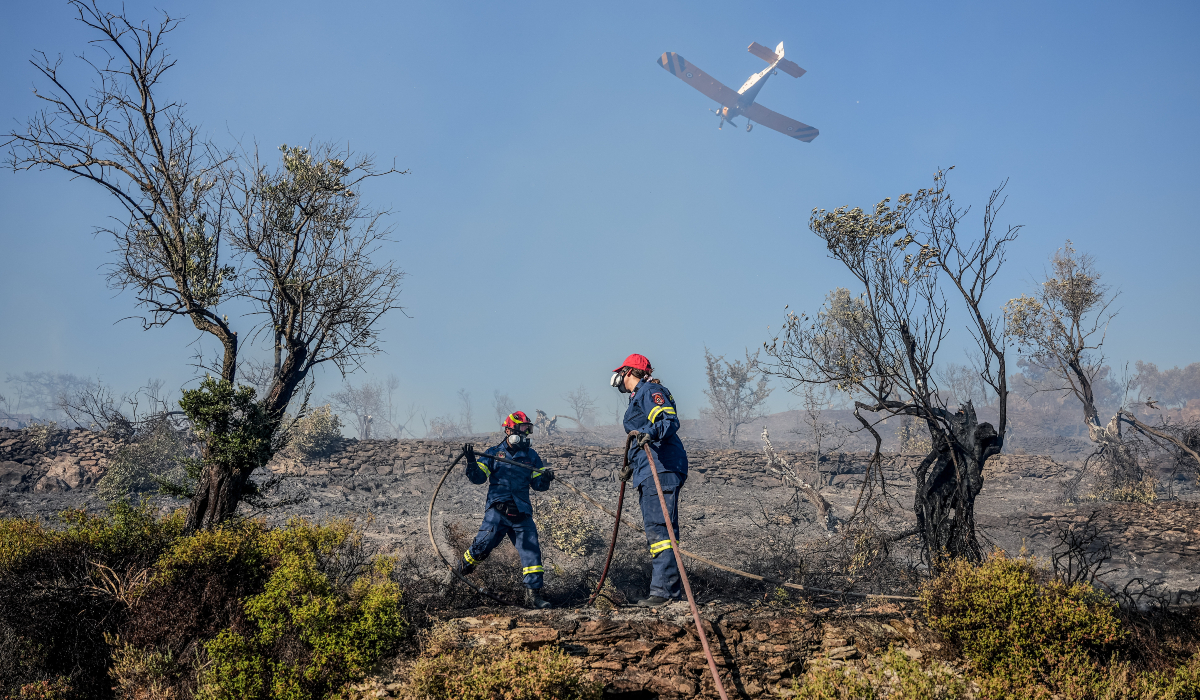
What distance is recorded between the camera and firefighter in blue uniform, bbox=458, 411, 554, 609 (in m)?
6.66

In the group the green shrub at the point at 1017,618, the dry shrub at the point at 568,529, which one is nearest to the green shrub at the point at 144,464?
the dry shrub at the point at 568,529

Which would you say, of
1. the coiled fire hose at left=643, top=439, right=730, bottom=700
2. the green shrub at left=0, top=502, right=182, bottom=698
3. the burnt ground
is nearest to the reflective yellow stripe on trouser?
the coiled fire hose at left=643, top=439, right=730, bottom=700

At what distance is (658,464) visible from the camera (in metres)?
5.92

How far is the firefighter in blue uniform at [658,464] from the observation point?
5.34m

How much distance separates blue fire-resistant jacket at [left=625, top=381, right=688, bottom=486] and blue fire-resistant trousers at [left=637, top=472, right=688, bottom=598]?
0.12 metres

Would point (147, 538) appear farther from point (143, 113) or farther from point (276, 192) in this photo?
point (143, 113)

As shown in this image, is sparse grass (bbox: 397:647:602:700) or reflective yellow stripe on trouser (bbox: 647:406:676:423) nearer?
sparse grass (bbox: 397:647:602:700)

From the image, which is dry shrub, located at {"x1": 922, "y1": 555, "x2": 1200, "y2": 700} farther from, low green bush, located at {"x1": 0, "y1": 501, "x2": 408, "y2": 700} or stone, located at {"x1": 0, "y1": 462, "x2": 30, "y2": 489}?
stone, located at {"x1": 0, "y1": 462, "x2": 30, "y2": 489}

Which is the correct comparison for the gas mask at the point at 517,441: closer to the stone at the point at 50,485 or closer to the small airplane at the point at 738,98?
the stone at the point at 50,485

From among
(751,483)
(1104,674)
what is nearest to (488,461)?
(1104,674)

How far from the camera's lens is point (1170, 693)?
3.18 meters

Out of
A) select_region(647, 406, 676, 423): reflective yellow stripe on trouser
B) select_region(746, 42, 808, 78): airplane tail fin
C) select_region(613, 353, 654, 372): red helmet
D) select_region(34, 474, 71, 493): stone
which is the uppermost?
select_region(746, 42, 808, 78): airplane tail fin

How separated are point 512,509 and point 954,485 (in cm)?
532

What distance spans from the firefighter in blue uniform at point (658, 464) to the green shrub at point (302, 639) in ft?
7.77
